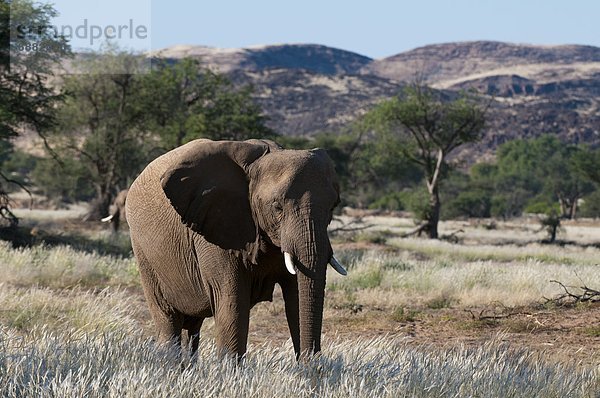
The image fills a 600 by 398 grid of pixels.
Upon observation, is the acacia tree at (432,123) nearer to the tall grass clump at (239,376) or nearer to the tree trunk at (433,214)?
the tree trunk at (433,214)

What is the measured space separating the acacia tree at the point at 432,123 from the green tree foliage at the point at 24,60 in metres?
14.7

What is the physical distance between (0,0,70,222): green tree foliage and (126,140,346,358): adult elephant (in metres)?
15.5

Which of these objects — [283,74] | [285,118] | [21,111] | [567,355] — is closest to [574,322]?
[567,355]

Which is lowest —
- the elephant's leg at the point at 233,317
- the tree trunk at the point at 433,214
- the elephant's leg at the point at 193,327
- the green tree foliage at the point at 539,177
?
the green tree foliage at the point at 539,177

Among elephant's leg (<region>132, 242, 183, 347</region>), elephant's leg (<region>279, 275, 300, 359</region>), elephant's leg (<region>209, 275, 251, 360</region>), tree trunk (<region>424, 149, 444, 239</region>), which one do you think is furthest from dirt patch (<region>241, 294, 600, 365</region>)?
tree trunk (<region>424, 149, 444, 239</region>)

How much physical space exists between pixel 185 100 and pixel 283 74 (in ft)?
446

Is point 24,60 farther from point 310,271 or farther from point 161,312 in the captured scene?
point 310,271

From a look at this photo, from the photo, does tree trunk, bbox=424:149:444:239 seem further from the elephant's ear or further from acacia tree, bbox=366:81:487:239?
the elephant's ear

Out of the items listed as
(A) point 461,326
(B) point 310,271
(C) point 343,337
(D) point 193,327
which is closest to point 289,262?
(B) point 310,271

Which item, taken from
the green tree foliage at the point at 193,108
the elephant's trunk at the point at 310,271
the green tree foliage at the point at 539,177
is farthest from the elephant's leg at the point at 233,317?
the green tree foliage at the point at 539,177

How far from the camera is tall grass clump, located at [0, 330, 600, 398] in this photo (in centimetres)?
499

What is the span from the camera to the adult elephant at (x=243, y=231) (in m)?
5.61

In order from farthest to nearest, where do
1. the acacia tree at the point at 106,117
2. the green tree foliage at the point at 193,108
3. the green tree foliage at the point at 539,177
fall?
the green tree foliage at the point at 539,177, the acacia tree at the point at 106,117, the green tree foliage at the point at 193,108

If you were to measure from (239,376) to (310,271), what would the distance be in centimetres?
79
